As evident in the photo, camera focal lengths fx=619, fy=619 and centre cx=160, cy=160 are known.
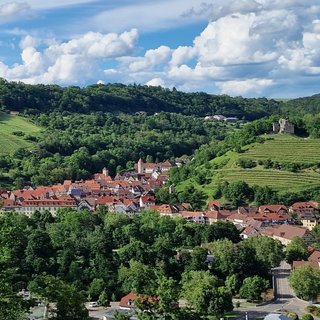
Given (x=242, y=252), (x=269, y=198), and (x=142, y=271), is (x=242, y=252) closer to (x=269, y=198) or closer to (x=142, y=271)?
(x=142, y=271)

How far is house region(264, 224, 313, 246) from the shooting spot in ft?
203

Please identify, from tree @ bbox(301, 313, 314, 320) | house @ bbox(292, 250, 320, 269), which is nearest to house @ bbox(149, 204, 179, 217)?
house @ bbox(292, 250, 320, 269)

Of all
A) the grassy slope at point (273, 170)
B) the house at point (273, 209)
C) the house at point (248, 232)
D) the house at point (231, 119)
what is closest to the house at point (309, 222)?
the house at point (273, 209)

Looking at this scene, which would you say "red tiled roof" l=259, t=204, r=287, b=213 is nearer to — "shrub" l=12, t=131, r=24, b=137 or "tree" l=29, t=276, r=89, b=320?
"tree" l=29, t=276, r=89, b=320

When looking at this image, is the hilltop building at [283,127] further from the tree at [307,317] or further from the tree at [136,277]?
the tree at [307,317]

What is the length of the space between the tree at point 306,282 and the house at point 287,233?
17225mm

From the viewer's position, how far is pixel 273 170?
83688 mm

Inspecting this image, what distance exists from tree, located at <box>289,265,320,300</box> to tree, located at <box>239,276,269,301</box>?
212 centimetres

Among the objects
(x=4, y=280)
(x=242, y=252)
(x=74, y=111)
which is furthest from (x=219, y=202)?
(x=74, y=111)

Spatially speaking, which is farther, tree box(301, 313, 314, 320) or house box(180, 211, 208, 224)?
house box(180, 211, 208, 224)

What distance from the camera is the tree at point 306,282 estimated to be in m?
43.5

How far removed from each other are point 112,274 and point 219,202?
1283 inches

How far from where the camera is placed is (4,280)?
20094 mm

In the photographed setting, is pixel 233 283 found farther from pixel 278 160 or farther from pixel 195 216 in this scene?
pixel 278 160
